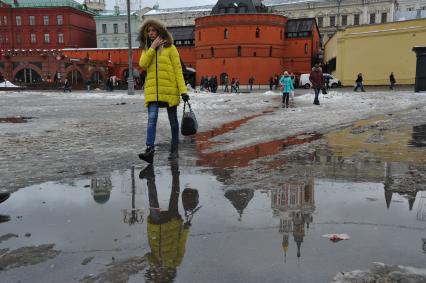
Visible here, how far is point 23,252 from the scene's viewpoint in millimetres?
3295

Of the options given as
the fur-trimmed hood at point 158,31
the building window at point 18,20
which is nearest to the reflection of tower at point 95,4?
the building window at point 18,20

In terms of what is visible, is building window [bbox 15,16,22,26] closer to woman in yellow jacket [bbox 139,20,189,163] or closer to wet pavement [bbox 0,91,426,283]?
wet pavement [bbox 0,91,426,283]

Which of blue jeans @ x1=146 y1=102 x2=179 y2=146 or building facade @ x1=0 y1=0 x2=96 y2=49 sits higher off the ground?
building facade @ x1=0 y1=0 x2=96 y2=49

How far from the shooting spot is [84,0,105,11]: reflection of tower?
10169 centimetres

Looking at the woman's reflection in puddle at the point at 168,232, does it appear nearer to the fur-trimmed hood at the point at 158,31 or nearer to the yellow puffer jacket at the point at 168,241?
the yellow puffer jacket at the point at 168,241

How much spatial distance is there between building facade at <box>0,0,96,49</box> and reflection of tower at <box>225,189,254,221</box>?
8700 cm

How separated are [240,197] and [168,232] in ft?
3.88

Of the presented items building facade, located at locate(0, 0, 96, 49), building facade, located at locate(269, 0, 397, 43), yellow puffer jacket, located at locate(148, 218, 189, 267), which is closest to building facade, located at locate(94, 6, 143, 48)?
building facade, located at locate(0, 0, 96, 49)

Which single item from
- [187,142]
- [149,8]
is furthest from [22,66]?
[187,142]

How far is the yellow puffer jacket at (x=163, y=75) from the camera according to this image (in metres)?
6.68

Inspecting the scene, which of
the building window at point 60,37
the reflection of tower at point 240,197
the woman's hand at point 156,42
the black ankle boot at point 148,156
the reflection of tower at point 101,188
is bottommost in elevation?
the reflection of tower at point 101,188

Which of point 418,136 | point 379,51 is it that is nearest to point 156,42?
point 418,136

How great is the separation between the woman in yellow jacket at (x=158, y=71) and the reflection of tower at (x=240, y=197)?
2.06 metres

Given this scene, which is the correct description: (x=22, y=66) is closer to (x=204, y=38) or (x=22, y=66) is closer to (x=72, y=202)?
(x=204, y=38)
